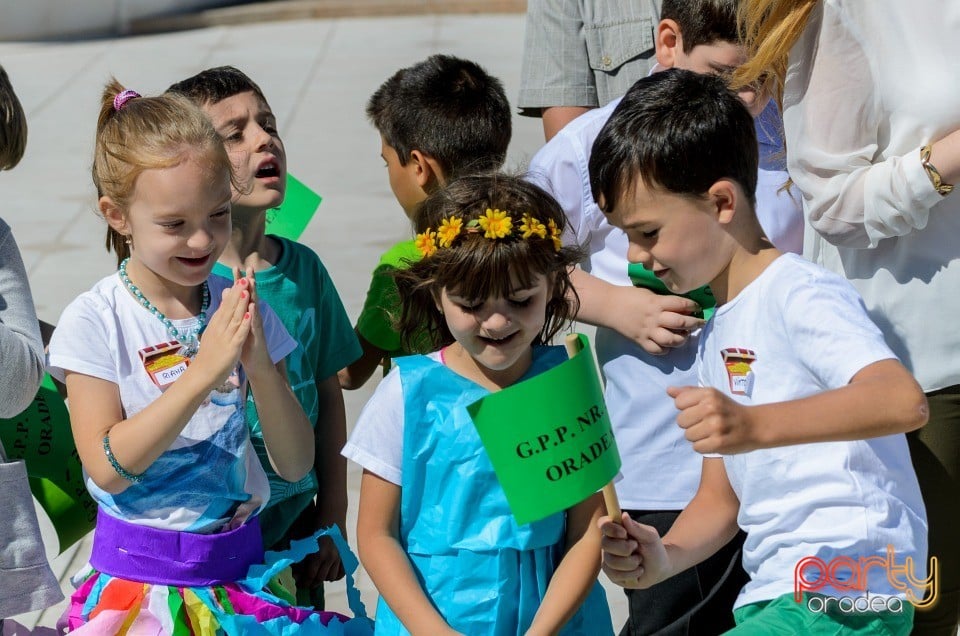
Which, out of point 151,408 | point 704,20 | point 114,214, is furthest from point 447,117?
point 151,408

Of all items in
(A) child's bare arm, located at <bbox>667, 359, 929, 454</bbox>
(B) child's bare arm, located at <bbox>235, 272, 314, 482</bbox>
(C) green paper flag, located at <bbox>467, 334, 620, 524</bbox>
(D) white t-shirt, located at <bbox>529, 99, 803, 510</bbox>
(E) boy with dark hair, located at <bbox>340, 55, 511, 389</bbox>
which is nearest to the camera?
(A) child's bare arm, located at <bbox>667, 359, 929, 454</bbox>

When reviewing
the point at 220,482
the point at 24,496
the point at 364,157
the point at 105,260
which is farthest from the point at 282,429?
the point at 364,157

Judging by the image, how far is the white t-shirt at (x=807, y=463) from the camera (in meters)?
2.20

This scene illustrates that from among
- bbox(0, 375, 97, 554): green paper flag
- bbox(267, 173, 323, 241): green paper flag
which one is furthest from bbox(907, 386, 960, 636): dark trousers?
bbox(0, 375, 97, 554): green paper flag

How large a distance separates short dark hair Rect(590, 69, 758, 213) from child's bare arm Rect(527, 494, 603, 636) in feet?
1.92

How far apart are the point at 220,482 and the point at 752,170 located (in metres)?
1.19

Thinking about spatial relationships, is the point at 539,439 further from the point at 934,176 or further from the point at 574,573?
the point at 934,176

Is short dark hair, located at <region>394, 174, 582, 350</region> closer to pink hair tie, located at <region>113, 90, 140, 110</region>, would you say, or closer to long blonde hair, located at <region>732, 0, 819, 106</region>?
long blonde hair, located at <region>732, 0, 819, 106</region>

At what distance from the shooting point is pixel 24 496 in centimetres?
267

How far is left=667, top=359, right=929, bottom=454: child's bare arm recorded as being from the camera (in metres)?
1.95

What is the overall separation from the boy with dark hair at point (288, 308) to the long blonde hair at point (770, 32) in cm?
108

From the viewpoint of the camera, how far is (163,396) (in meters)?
2.45

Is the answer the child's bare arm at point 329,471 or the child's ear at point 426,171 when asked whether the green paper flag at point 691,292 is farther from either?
the child's bare arm at point 329,471

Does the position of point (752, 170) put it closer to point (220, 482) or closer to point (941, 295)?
point (941, 295)
